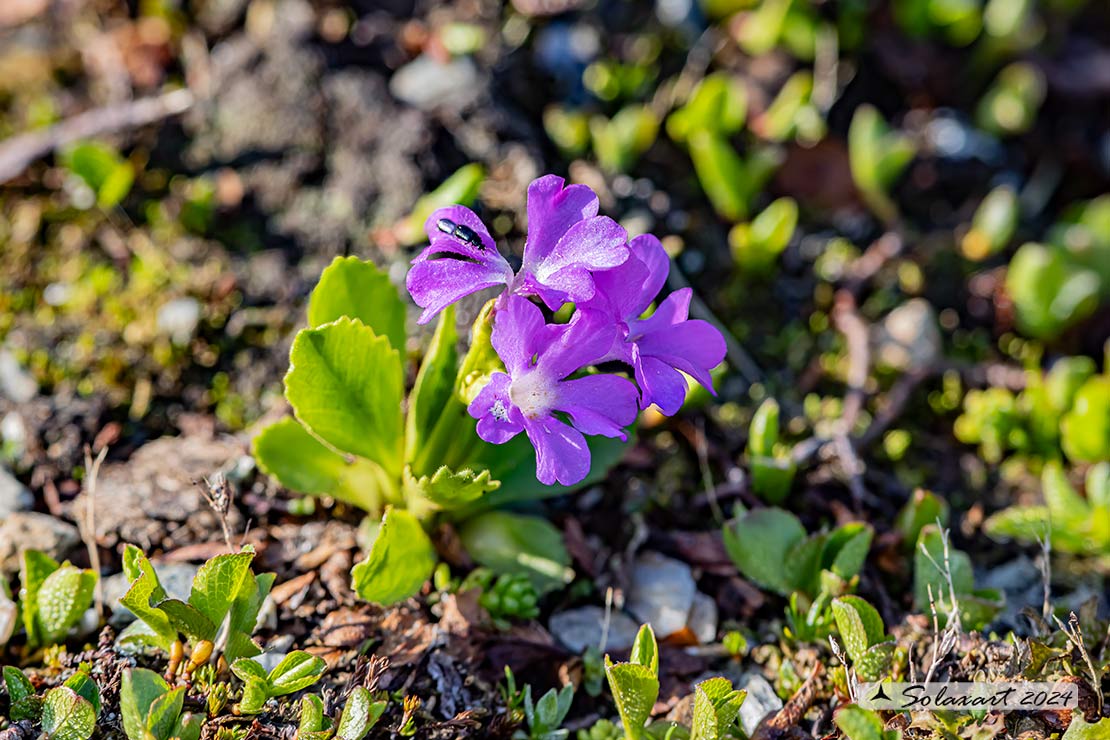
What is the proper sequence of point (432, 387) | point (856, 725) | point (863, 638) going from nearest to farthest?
point (856, 725)
point (863, 638)
point (432, 387)

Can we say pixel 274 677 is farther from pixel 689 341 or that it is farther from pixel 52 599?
pixel 689 341

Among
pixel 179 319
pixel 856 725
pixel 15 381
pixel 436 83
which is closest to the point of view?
pixel 856 725

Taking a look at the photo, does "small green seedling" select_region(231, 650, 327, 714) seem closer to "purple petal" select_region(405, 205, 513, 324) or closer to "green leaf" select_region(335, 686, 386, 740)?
"green leaf" select_region(335, 686, 386, 740)

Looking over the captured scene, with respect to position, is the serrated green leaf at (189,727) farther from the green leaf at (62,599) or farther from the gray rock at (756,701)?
the gray rock at (756,701)

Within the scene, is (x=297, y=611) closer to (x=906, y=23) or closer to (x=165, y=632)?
(x=165, y=632)

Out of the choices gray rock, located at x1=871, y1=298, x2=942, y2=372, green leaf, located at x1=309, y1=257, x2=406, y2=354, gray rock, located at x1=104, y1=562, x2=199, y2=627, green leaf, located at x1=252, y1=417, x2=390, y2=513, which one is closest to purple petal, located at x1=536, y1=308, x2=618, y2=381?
green leaf, located at x1=309, y1=257, x2=406, y2=354

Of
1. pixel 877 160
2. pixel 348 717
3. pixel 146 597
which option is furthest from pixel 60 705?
pixel 877 160
